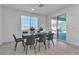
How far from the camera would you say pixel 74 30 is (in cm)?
533

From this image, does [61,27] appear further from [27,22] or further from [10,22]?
[10,22]

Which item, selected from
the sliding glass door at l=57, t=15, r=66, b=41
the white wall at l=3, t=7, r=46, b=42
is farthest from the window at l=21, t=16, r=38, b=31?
the sliding glass door at l=57, t=15, r=66, b=41

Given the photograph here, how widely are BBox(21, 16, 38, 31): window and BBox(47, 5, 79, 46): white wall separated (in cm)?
298

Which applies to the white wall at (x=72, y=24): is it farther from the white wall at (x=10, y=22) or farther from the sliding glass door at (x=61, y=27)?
the white wall at (x=10, y=22)

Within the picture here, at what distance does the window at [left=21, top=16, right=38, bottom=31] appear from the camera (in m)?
7.43

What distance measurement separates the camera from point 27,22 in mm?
7785

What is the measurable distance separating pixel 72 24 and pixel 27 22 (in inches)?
148

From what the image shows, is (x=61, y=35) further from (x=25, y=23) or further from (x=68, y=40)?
(x=25, y=23)

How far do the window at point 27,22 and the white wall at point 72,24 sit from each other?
A: 2.98m

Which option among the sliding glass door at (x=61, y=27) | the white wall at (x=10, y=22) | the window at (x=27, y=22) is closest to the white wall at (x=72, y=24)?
the sliding glass door at (x=61, y=27)

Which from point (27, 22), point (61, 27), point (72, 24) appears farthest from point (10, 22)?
point (72, 24)

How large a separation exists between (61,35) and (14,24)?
3.56 metres

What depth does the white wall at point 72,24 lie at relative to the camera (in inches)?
201
